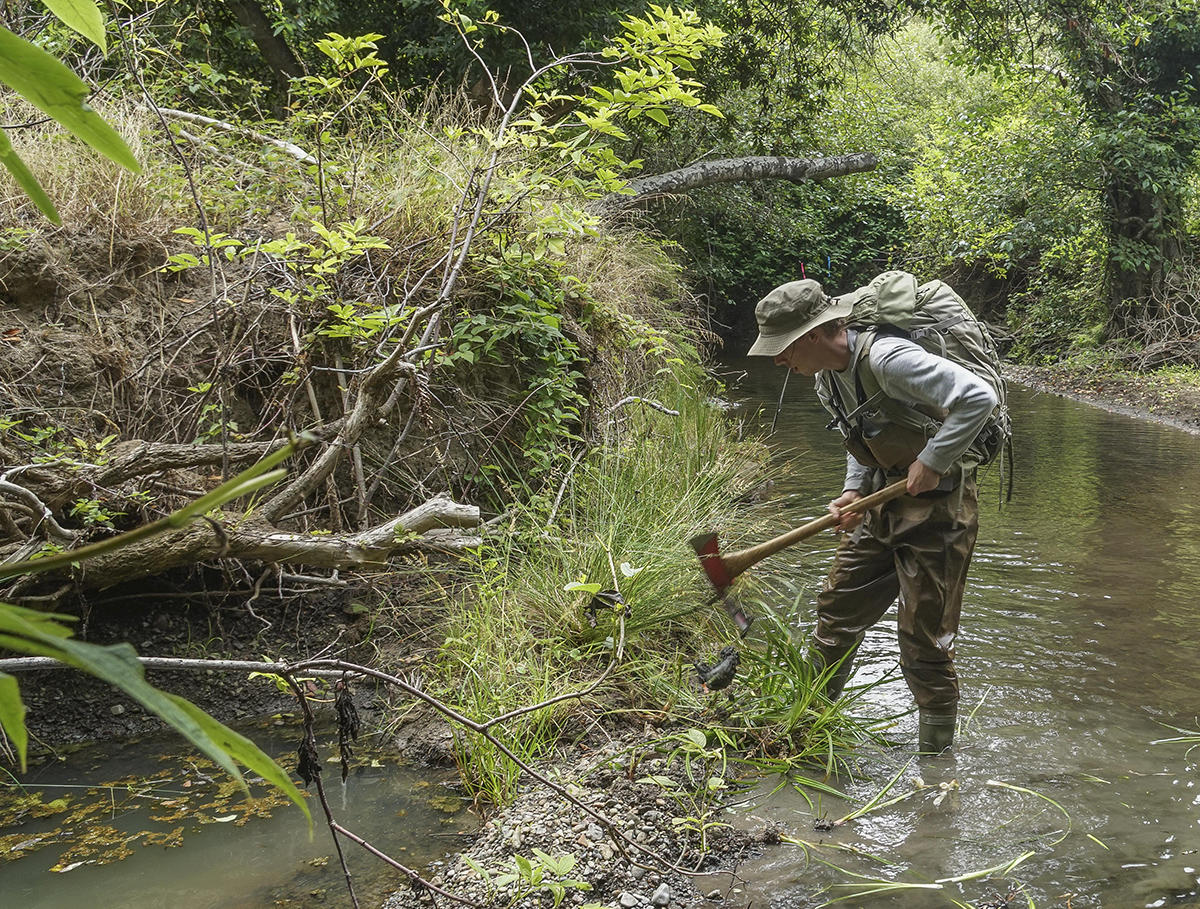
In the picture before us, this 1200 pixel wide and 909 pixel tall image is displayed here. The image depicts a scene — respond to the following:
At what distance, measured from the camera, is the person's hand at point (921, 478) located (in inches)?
151

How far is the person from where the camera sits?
3861mm

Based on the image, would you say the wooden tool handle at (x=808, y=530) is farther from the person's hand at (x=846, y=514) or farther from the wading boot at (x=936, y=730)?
the wading boot at (x=936, y=730)

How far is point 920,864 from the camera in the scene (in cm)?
349

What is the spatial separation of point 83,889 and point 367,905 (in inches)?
37.8

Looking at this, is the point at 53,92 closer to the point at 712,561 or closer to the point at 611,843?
the point at 611,843

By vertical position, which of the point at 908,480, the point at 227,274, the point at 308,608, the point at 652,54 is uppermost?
the point at 652,54

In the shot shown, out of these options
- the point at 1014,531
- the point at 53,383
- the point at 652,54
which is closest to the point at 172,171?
the point at 53,383

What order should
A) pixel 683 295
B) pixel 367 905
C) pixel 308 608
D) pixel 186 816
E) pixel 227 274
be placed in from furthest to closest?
pixel 683 295, pixel 227 274, pixel 308 608, pixel 186 816, pixel 367 905

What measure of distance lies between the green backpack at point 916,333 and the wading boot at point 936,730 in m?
1.10

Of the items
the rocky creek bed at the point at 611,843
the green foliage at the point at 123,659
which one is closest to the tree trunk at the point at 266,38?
the rocky creek bed at the point at 611,843

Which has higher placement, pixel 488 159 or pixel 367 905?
pixel 488 159

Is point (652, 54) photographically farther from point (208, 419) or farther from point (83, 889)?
point (83, 889)

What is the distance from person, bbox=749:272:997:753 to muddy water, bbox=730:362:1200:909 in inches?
17.1

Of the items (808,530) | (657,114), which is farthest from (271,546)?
(657,114)
